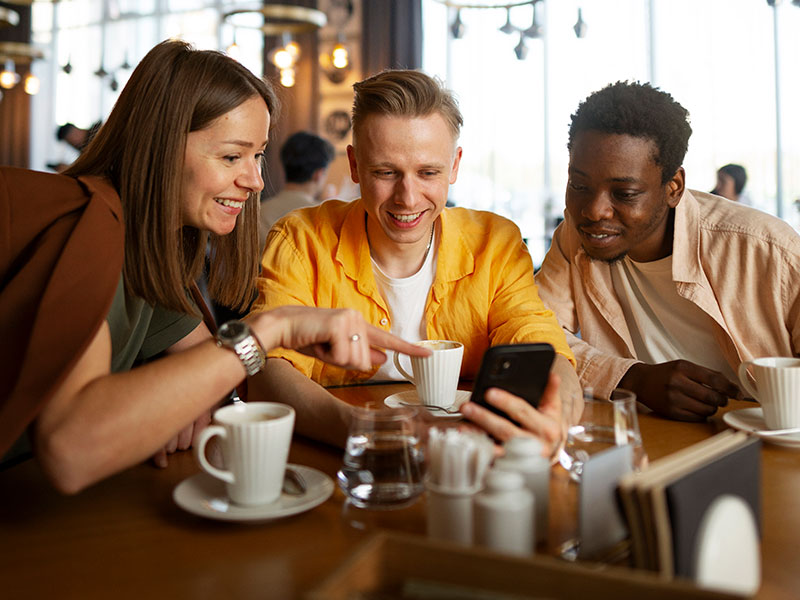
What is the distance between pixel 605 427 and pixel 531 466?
220 mm

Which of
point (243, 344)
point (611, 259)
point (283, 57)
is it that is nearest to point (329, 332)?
point (243, 344)

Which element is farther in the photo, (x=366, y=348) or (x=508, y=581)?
(x=366, y=348)

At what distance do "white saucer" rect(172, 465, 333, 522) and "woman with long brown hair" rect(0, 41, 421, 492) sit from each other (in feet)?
0.25

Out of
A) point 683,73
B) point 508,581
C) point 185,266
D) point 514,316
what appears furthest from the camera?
point 683,73

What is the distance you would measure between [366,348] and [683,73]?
5.63m

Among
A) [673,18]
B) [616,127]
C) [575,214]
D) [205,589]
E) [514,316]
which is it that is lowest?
[205,589]

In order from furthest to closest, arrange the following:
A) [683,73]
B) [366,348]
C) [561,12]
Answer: [561,12], [683,73], [366,348]

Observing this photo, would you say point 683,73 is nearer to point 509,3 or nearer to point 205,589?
point 509,3

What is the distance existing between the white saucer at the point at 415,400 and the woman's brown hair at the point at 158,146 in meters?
0.43

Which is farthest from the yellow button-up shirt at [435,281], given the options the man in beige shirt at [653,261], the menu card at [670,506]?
the menu card at [670,506]

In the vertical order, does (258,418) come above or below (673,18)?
below

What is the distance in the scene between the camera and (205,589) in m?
0.80

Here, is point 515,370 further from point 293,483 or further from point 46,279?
point 46,279

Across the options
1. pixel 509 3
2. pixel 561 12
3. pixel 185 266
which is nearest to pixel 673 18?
pixel 561 12
